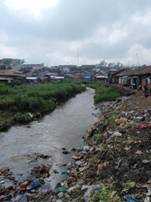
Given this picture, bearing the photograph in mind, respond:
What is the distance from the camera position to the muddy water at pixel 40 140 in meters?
14.7

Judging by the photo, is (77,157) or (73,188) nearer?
(73,188)

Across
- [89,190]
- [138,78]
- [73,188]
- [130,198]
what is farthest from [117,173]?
[138,78]

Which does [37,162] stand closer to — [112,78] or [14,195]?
[14,195]

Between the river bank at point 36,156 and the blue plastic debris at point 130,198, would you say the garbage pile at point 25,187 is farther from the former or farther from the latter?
the blue plastic debris at point 130,198

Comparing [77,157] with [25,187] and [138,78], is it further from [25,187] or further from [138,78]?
[138,78]

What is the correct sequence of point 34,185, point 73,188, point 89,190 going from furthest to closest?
1. point 34,185
2. point 73,188
3. point 89,190

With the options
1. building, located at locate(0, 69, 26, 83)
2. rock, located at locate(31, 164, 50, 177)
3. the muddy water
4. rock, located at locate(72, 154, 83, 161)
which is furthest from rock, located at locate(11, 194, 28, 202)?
building, located at locate(0, 69, 26, 83)

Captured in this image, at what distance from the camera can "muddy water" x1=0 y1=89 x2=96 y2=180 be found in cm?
1475

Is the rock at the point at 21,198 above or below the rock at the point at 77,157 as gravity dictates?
below

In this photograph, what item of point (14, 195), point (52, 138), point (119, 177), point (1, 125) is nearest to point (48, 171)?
point (14, 195)

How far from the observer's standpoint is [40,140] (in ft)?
64.0

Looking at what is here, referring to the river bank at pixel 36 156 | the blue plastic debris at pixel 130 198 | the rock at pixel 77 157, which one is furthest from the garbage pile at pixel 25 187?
the blue plastic debris at pixel 130 198

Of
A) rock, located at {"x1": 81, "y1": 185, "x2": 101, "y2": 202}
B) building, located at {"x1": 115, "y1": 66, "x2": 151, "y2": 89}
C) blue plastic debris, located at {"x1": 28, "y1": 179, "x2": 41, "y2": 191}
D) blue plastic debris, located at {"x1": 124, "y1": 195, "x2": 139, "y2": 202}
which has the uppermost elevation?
building, located at {"x1": 115, "y1": 66, "x2": 151, "y2": 89}

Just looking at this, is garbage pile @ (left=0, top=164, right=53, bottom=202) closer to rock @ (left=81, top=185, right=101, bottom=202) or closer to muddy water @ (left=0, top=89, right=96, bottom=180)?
muddy water @ (left=0, top=89, right=96, bottom=180)
